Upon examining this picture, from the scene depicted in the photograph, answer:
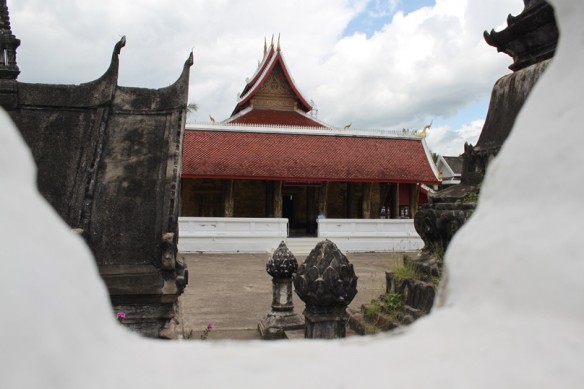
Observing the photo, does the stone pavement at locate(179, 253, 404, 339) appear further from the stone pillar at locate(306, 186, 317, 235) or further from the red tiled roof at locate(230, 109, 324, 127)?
the red tiled roof at locate(230, 109, 324, 127)

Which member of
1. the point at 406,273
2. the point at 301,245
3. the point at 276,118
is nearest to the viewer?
the point at 406,273

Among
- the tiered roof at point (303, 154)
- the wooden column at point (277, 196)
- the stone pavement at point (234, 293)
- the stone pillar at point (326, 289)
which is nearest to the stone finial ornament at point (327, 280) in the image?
the stone pillar at point (326, 289)

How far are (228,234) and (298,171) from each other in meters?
3.47

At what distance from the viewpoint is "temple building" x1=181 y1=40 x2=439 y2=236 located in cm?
1495

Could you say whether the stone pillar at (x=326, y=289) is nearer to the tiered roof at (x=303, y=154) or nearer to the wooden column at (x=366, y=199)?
the tiered roof at (x=303, y=154)

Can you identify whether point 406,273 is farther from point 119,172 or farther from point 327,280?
point 119,172

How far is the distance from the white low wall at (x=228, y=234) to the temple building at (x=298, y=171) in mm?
1912

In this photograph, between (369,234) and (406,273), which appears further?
(369,234)

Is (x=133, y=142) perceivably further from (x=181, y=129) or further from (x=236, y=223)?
(x=236, y=223)

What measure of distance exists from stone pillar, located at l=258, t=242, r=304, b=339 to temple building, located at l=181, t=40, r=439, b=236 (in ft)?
32.4

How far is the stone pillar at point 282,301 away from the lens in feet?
15.1

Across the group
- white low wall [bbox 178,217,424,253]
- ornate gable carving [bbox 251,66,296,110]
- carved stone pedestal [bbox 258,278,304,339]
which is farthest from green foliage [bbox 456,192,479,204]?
ornate gable carving [bbox 251,66,296,110]

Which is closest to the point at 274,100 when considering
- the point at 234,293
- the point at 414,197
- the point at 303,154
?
the point at 303,154

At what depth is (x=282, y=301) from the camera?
477 cm
